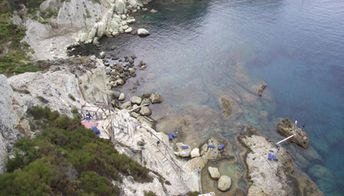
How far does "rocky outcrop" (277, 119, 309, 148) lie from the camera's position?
37.5m

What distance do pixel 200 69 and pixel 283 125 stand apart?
19546mm

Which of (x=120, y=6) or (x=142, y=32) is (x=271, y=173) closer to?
(x=142, y=32)

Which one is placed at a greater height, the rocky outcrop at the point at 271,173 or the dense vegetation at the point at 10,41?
the dense vegetation at the point at 10,41

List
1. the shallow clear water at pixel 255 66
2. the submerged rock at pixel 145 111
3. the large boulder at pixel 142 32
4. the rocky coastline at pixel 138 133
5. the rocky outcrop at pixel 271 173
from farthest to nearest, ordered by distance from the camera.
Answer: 1. the large boulder at pixel 142 32
2. the submerged rock at pixel 145 111
3. the shallow clear water at pixel 255 66
4. the rocky outcrop at pixel 271 173
5. the rocky coastline at pixel 138 133

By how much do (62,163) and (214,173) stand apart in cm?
1838

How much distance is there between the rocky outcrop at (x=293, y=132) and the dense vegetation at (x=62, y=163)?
70.9 ft

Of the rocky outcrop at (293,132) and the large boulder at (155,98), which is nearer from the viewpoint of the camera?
the rocky outcrop at (293,132)

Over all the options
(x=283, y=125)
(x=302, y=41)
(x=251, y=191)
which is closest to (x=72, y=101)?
(x=251, y=191)

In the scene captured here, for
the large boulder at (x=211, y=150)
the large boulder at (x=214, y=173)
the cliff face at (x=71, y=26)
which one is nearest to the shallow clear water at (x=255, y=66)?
the large boulder at (x=211, y=150)

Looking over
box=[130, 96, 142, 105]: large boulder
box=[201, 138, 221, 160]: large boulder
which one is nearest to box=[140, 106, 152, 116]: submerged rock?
box=[130, 96, 142, 105]: large boulder

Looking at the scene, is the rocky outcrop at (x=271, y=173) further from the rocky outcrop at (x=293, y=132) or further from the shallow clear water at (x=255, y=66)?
the rocky outcrop at (x=293, y=132)

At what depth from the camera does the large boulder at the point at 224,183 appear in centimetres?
3172

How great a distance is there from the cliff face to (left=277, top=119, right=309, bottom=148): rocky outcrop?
4192 cm

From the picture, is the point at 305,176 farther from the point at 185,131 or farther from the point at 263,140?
Answer: the point at 185,131
